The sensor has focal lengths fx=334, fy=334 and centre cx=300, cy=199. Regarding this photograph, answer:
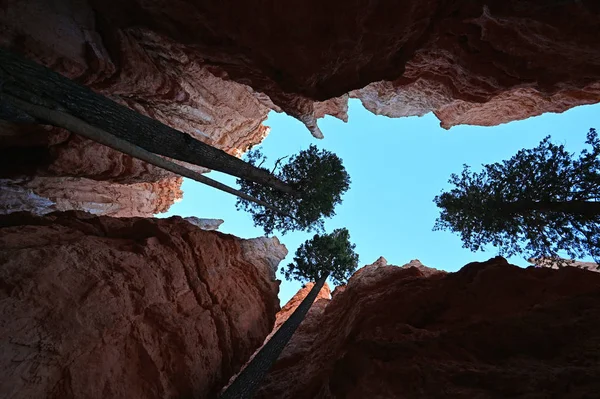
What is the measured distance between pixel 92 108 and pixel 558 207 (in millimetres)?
13242

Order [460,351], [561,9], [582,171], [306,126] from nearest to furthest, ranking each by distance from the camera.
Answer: [460,351] < [561,9] < [582,171] < [306,126]

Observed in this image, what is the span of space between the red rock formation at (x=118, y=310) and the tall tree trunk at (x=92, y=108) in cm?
291

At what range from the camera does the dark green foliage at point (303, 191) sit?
1773 centimetres

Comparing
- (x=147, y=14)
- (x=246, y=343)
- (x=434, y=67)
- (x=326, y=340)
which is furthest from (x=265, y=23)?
(x=326, y=340)

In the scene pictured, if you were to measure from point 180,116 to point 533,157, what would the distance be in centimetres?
1586

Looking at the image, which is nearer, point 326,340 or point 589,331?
point 589,331

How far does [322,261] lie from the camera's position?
67.8 feet

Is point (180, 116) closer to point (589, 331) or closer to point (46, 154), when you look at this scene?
point (46, 154)

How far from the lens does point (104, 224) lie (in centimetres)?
1061

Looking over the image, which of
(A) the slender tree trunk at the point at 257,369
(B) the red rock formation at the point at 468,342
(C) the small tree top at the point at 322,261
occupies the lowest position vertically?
(A) the slender tree trunk at the point at 257,369

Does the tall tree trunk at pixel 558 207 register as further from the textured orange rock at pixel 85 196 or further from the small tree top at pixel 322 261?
the textured orange rock at pixel 85 196

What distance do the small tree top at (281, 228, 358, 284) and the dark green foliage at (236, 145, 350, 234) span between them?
273cm

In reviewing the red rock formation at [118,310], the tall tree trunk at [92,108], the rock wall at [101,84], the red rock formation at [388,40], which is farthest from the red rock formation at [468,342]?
the rock wall at [101,84]

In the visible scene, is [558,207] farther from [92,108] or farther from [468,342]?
[92,108]
